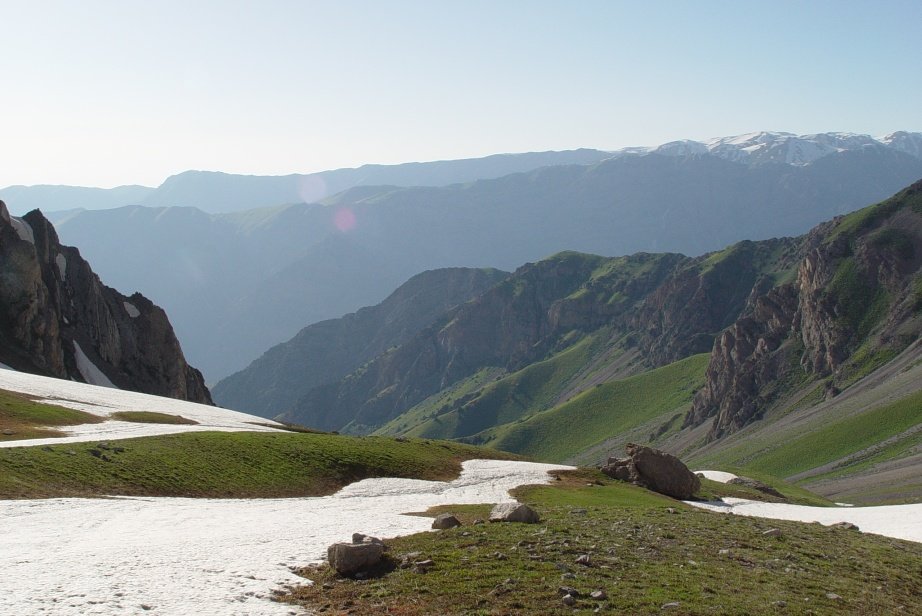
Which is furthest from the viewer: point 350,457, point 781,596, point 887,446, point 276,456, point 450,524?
point 887,446

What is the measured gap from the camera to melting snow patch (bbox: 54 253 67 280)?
376 feet

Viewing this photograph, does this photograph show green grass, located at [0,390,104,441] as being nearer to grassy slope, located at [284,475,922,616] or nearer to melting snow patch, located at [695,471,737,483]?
grassy slope, located at [284,475,922,616]

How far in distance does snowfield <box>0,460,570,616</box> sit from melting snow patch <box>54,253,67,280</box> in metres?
89.8

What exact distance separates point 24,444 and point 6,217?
69.4m

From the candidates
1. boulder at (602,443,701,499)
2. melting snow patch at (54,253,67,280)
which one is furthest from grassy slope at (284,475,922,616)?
melting snow patch at (54,253,67,280)

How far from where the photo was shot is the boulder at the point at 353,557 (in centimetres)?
2352

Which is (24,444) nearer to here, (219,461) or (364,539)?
(219,461)

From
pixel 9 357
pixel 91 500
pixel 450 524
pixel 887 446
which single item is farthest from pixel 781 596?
pixel 887 446

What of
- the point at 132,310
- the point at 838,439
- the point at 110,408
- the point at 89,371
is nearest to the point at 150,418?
the point at 110,408

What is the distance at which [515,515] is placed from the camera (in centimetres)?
3284

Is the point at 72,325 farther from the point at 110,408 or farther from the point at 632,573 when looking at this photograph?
the point at 632,573

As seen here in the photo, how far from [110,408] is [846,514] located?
64.7 meters

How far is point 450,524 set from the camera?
102ft

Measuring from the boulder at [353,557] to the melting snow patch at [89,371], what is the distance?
302ft
